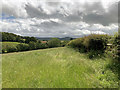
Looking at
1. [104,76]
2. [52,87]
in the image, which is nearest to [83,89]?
[52,87]

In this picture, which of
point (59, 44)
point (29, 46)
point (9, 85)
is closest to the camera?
point (9, 85)

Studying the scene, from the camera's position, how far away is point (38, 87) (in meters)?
2.08

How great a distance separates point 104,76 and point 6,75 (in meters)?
3.76

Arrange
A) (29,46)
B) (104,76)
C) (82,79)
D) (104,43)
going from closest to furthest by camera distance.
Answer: (82,79) → (104,76) → (104,43) → (29,46)

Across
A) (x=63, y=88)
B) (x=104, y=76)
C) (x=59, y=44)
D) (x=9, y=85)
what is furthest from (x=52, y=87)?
(x=59, y=44)

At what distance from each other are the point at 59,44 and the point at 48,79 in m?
21.6

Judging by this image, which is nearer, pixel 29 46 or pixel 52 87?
pixel 52 87

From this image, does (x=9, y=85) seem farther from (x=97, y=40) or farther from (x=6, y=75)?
(x=97, y=40)

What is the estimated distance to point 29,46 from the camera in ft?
54.2

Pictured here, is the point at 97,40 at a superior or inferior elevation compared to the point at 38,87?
superior

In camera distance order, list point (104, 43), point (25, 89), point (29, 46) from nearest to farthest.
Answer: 1. point (25, 89)
2. point (104, 43)
3. point (29, 46)

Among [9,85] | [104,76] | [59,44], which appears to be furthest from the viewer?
[59,44]

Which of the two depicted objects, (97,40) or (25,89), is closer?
(25,89)

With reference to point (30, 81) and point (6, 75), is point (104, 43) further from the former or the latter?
point (6, 75)
